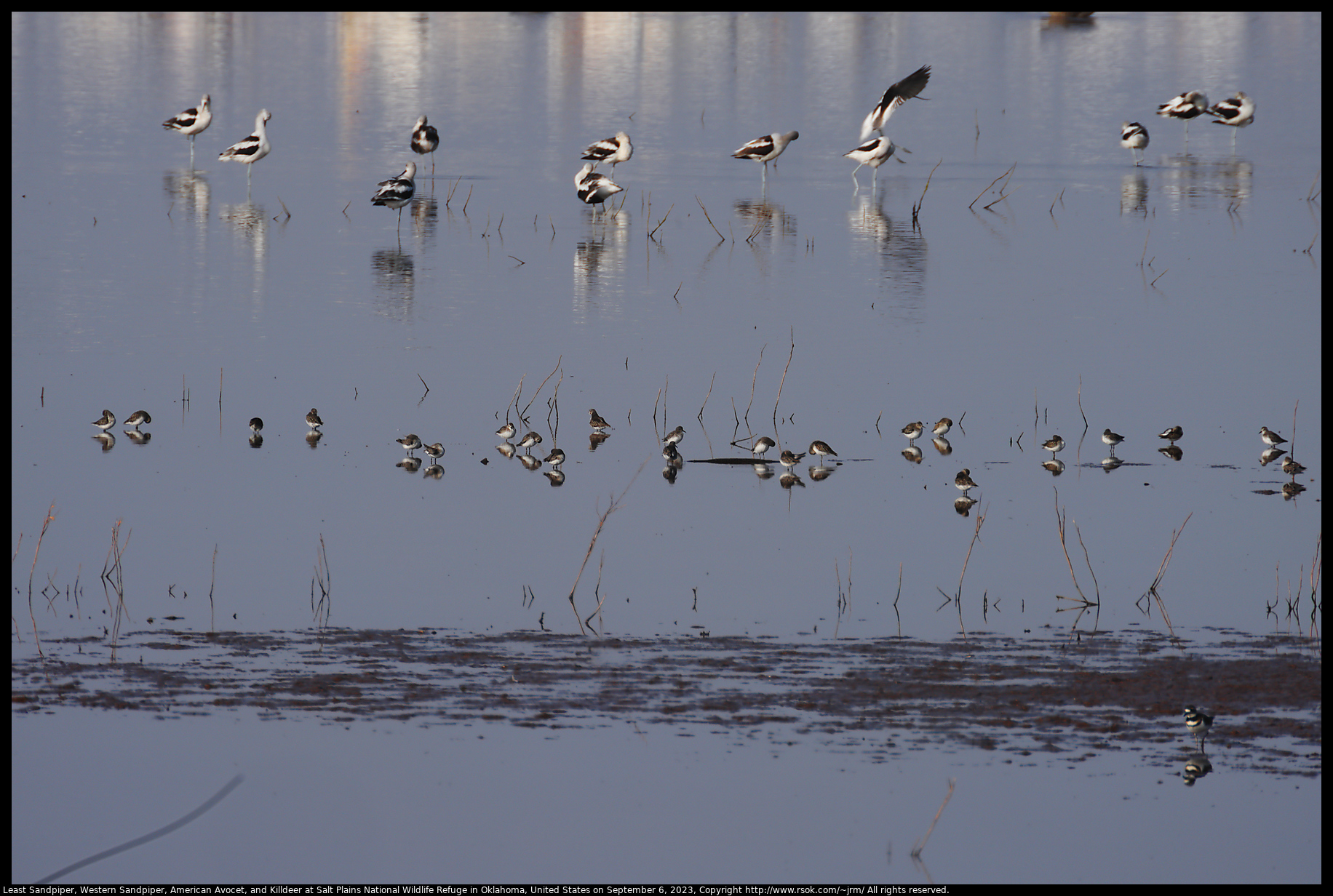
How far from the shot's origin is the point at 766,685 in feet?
27.0

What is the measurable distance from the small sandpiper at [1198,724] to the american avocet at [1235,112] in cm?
2952

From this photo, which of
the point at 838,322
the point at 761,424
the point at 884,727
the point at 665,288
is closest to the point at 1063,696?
the point at 884,727

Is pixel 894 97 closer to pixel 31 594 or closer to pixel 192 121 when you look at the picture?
pixel 192 121

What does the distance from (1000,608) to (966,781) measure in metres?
2.60

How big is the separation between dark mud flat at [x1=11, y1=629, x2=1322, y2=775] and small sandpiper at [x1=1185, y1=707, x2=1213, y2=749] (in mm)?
48

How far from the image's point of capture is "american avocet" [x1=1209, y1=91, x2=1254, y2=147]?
3450 centimetres

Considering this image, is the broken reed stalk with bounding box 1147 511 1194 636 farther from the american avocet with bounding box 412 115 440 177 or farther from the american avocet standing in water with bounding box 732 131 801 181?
the american avocet with bounding box 412 115 440 177

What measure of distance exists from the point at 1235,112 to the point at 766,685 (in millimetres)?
29759

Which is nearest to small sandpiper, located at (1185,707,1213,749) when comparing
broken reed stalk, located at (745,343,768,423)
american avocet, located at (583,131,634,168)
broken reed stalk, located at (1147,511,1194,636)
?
Answer: broken reed stalk, located at (1147,511,1194,636)

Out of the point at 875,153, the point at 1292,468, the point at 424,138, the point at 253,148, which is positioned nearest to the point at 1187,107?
the point at 875,153

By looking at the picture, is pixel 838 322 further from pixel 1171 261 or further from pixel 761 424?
pixel 1171 261

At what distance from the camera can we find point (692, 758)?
7.39m

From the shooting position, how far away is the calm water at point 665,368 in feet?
33.4

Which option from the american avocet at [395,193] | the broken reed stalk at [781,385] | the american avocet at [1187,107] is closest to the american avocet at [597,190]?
the american avocet at [395,193]
